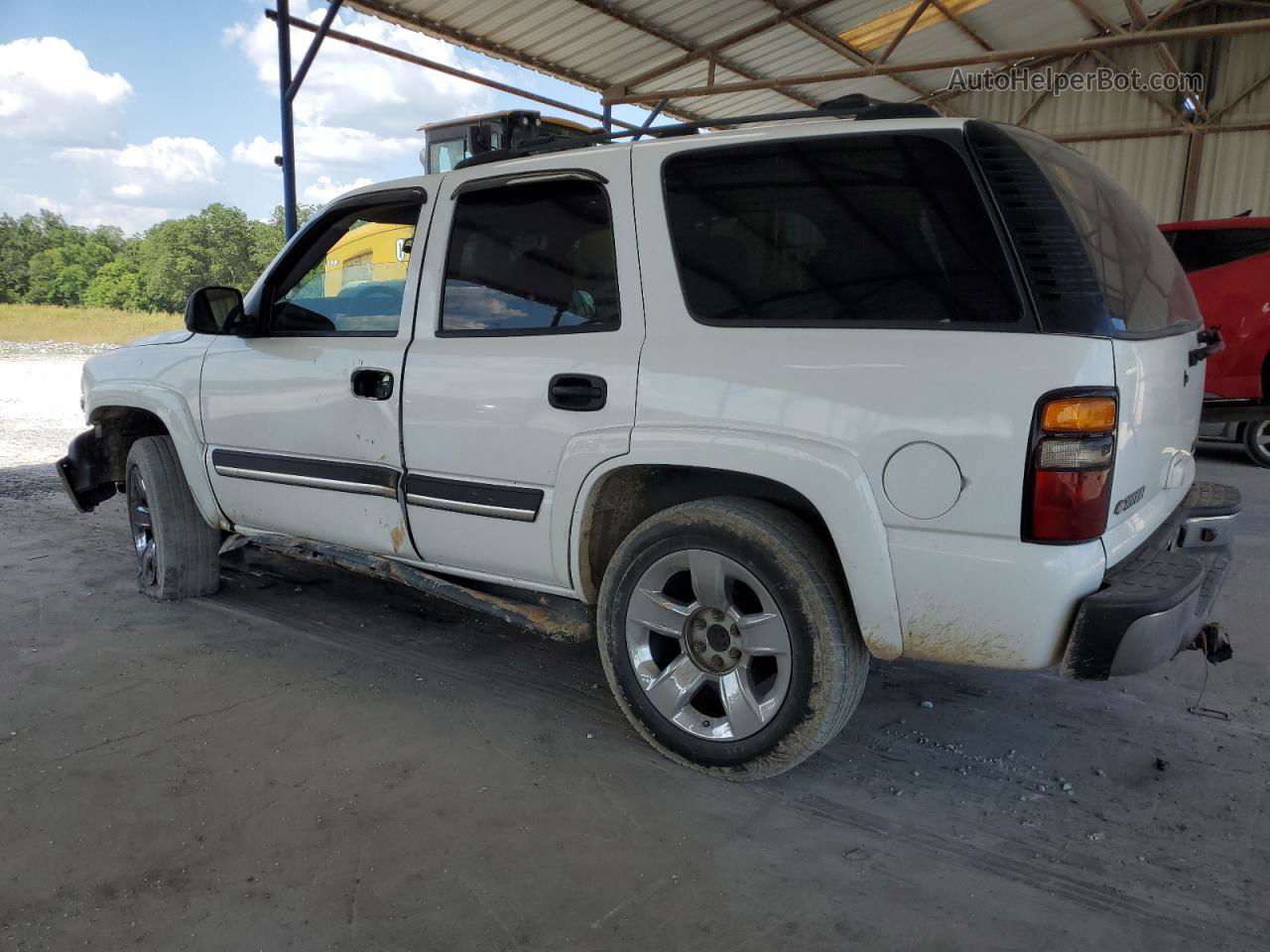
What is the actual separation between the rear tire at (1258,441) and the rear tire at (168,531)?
7973 millimetres

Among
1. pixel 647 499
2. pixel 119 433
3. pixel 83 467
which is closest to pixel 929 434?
pixel 647 499

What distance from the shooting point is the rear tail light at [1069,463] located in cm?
212

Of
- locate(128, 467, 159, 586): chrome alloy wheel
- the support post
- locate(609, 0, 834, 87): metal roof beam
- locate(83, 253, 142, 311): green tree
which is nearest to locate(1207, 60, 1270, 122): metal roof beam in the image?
the support post

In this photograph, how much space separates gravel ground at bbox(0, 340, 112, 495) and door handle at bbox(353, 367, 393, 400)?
15.6ft

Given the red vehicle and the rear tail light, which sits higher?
the red vehicle

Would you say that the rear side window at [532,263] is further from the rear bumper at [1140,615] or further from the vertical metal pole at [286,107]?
the vertical metal pole at [286,107]

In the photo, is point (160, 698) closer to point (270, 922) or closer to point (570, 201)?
point (270, 922)

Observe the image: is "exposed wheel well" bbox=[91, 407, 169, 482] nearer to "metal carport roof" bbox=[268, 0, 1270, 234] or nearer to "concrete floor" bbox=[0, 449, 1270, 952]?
"concrete floor" bbox=[0, 449, 1270, 952]

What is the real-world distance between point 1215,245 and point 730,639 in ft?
22.1

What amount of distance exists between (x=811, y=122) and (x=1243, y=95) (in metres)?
17.3

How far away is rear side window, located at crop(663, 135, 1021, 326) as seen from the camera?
226 cm

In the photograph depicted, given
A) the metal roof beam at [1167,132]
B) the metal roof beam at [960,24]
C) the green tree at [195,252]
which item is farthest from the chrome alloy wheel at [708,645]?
the green tree at [195,252]

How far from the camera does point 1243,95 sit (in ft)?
51.5

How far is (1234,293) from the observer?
7.29m
